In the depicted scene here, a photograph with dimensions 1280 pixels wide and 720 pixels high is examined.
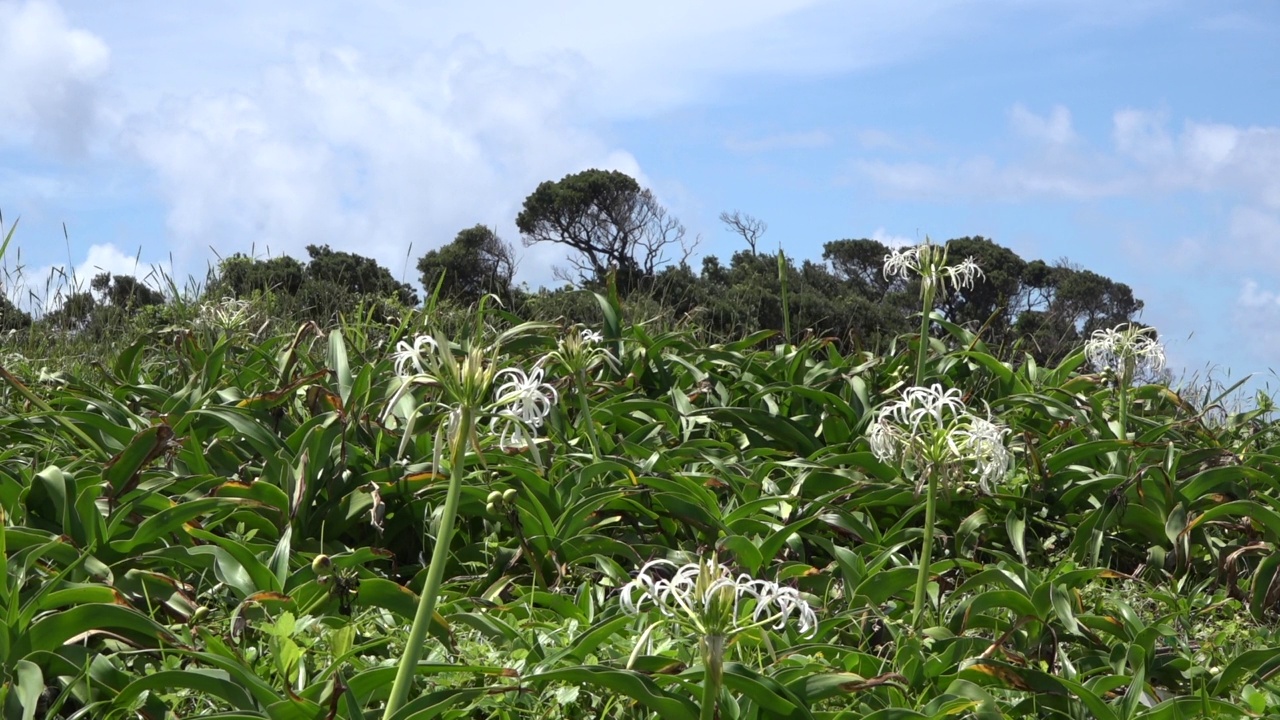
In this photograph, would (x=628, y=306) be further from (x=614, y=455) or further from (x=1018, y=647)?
(x=1018, y=647)

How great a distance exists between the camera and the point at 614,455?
12.4ft

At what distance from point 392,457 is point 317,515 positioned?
0.34m

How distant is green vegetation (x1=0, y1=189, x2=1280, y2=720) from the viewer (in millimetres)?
2088

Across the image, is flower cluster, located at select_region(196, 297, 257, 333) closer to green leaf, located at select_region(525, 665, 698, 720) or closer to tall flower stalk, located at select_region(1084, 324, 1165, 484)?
green leaf, located at select_region(525, 665, 698, 720)

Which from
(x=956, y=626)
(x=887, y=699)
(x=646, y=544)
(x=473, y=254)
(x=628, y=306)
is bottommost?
(x=887, y=699)

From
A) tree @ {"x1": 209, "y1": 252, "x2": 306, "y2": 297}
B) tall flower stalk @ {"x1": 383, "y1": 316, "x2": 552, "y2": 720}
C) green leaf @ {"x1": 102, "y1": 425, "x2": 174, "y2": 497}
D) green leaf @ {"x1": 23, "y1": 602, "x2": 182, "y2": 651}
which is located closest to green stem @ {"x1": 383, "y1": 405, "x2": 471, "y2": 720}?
tall flower stalk @ {"x1": 383, "y1": 316, "x2": 552, "y2": 720}

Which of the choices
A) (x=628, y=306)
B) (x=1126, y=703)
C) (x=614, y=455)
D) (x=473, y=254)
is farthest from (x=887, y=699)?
(x=473, y=254)

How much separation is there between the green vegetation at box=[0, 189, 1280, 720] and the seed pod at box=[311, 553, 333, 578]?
67 mm

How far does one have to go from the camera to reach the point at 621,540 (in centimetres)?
326

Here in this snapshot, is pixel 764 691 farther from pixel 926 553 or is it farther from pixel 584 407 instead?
pixel 584 407

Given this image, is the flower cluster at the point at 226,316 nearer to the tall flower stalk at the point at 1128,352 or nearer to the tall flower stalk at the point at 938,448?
the tall flower stalk at the point at 938,448

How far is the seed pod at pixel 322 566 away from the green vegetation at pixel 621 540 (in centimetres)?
7

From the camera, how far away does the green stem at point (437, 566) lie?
5.33 feet

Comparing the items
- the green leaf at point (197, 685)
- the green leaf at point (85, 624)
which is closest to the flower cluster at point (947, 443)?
the green leaf at point (197, 685)
